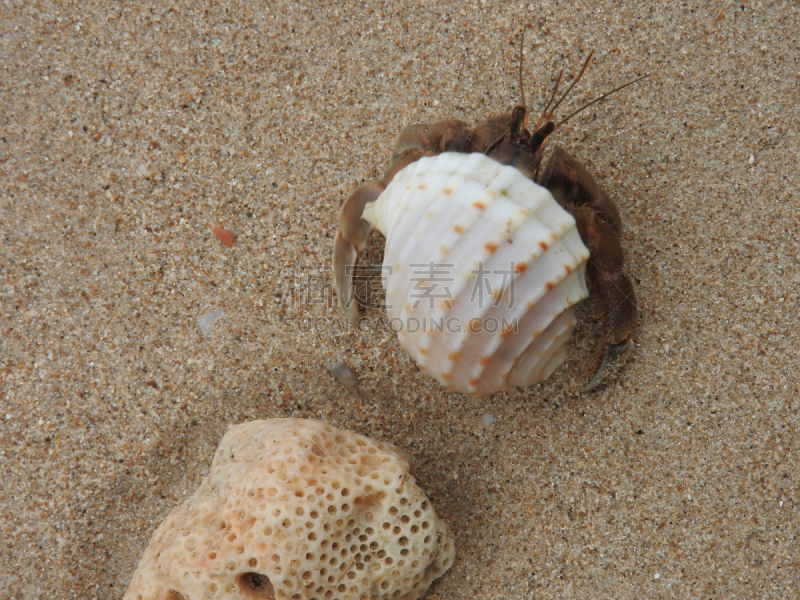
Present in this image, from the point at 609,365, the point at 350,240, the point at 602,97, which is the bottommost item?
the point at 609,365

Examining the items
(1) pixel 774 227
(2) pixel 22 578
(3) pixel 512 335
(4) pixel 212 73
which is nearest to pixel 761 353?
(1) pixel 774 227

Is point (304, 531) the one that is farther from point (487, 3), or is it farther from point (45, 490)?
point (487, 3)

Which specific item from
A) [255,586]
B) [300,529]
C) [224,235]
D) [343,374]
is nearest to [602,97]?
[343,374]

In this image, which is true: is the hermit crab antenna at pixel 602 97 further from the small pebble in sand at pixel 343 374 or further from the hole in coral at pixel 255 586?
the hole in coral at pixel 255 586

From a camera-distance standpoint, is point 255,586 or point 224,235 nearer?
point 255,586

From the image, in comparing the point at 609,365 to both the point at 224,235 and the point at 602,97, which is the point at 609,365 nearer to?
the point at 602,97

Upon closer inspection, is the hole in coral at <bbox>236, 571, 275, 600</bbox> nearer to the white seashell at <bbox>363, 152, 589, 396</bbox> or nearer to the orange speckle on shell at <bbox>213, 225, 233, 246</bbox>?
the white seashell at <bbox>363, 152, 589, 396</bbox>

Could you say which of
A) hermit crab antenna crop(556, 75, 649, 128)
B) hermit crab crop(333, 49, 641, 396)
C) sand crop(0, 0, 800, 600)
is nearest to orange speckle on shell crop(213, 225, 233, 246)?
sand crop(0, 0, 800, 600)
